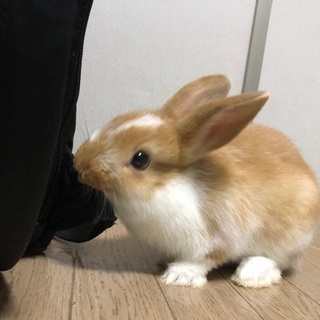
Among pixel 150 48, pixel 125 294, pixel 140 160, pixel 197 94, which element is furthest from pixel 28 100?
pixel 150 48

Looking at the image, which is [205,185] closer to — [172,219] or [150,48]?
[172,219]

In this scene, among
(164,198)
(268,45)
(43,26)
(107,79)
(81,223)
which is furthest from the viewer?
(268,45)

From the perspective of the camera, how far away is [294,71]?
2.14 meters

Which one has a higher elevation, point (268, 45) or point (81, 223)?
point (268, 45)

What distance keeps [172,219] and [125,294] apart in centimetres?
19

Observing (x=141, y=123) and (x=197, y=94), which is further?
(x=197, y=94)

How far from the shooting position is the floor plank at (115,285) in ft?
3.03

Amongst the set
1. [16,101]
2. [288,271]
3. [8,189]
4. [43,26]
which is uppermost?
[43,26]

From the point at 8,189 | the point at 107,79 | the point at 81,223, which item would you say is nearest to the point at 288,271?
the point at 81,223

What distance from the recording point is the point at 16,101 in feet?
2.26

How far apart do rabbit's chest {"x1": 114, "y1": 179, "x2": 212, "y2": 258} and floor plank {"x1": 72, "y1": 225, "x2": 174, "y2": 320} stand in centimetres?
11

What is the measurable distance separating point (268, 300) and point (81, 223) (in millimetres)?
507

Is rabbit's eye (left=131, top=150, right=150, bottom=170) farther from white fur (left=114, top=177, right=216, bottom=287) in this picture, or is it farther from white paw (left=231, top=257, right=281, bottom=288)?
white paw (left=231, top=257, right=281, bottom=288)

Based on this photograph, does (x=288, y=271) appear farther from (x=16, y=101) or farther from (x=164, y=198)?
(x=16, y=101)
